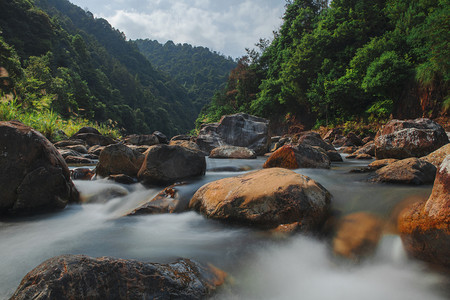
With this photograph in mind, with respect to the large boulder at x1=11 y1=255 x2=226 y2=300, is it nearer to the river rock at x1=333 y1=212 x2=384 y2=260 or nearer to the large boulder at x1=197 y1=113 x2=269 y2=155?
the river rock at x1=333 y1=212 x2=384 y2=260

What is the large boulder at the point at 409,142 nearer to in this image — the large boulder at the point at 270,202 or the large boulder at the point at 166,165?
the large boulder at the point at 270,202

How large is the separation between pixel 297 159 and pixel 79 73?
174ft

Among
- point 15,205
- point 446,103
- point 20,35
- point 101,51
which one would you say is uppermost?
point 101,51

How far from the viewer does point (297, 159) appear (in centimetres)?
595

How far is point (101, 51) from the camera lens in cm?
6525

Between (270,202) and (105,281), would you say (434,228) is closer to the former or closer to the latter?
(270,202)

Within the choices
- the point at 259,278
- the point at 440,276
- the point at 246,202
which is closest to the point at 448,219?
the point at 440,276

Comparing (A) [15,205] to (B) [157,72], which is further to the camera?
(B) [157,72]

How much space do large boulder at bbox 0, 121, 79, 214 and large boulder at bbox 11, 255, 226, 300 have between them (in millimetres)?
2578

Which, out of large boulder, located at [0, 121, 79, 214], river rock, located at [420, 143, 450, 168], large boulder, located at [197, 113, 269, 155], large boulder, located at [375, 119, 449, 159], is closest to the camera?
large boulder, located at [0, 121, 79, 214]

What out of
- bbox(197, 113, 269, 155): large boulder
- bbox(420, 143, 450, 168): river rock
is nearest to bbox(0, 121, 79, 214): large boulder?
bbox(420, 143, 450, 168): river rock

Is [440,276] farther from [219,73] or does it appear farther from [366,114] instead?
[219,73]

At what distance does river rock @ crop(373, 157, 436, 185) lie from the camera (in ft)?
11.9

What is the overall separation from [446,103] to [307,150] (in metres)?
12.4
